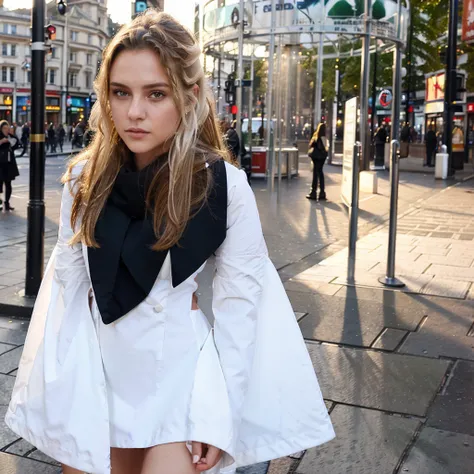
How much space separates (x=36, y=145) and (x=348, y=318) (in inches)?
113

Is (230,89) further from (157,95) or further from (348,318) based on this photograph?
(157,95)

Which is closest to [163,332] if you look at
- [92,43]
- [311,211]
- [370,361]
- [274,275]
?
[274,275]

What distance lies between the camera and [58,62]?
7444 centimetres

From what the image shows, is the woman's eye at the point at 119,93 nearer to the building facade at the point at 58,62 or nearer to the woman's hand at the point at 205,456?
the woman's hand at the point at 205,456

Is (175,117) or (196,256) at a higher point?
(175,117)

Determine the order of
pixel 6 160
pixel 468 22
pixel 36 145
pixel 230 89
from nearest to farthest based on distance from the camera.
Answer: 1. pixel 36 145
2. pixel 6 160
3. pixel 468 22
4. pixel 230 89

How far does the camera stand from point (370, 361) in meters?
4.36

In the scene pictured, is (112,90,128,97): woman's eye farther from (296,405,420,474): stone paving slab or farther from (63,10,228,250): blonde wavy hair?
A: (296,405,420,474): stone paving slab

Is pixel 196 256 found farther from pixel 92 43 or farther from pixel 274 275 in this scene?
pixel 92 43

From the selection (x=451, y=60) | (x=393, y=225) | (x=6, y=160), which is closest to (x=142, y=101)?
(x=393, y=225)

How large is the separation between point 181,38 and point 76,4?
83141mm

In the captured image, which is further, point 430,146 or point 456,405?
point 430,146

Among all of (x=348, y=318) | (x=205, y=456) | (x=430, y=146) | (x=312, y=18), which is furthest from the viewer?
(x=430, y=146)

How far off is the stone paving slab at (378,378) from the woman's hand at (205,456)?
2.15 metres
